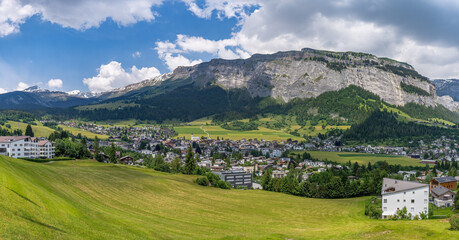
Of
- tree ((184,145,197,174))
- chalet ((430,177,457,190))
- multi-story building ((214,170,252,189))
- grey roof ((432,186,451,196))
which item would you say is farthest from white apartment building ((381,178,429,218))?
multi-story building ((214,170,252,189))

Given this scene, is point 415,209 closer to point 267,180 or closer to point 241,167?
Result: point 267,180

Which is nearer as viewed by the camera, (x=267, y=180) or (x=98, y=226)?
(x=98, y=226)

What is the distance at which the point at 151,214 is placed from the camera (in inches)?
1578

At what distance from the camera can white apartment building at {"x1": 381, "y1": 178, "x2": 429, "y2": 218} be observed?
2347 inches

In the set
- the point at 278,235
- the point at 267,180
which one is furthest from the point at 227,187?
the point at 278,235

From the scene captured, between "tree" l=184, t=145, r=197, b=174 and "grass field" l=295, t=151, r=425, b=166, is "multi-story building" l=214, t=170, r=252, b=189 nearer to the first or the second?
"tree" l=184, t=145, r=197, b=174

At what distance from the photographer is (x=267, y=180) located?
103 metres

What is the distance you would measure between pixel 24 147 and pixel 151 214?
8506 cm

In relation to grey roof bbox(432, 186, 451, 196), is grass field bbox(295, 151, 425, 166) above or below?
below

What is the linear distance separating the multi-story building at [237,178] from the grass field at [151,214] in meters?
50.3

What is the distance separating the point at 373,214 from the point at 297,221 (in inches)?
768

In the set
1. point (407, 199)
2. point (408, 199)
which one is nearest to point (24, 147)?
point (407, 199)

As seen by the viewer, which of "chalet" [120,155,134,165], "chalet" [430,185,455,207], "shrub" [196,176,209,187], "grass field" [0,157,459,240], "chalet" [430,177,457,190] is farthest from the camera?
"chalet" [120,155,134,165]

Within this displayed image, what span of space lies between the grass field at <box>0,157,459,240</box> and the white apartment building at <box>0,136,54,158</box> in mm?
58044
